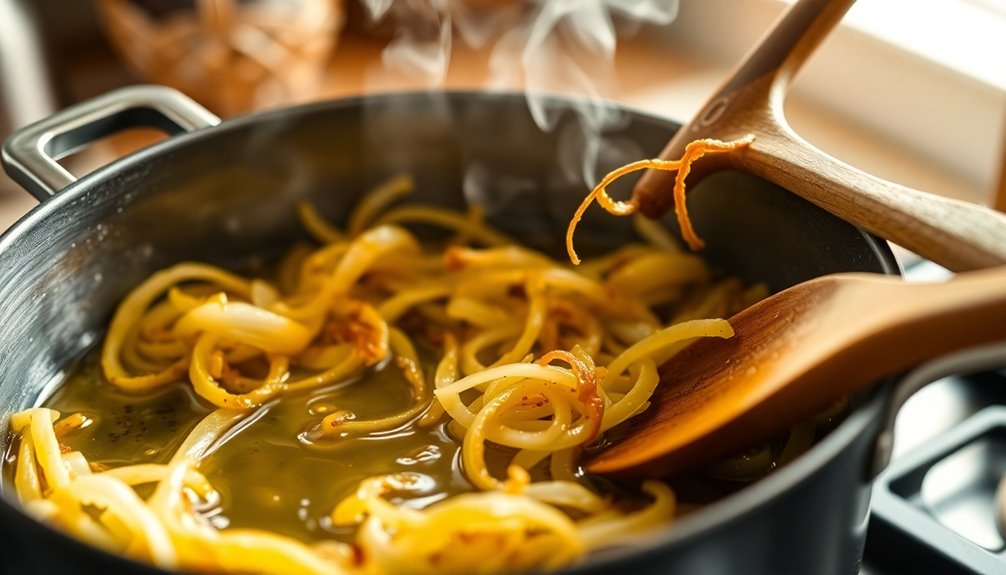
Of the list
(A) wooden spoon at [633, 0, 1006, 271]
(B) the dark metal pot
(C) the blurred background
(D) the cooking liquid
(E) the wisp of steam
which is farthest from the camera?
(C) the blurred background

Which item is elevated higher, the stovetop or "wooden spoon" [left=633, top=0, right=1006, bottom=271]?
"wooden spoon" [left=633, top=0, right=1006, bottom=271]

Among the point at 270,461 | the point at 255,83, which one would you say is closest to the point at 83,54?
the point at 255,83

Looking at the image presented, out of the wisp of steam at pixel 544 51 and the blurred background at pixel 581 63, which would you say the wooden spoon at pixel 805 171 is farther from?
the blurred background at pixel 581 63

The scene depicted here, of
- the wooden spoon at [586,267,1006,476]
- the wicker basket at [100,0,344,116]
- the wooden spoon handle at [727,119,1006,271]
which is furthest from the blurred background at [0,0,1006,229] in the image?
the wooden spoon at [586,267,1006,476]

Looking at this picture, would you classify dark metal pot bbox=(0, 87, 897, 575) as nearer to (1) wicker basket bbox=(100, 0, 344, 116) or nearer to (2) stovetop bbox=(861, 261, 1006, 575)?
(2) stovetop bbox=(861, 261, 1006, 575)

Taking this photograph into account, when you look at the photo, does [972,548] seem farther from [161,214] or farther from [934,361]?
[161,214]

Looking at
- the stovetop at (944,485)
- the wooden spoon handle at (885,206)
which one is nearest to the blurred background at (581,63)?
the stovetop at (944,485)

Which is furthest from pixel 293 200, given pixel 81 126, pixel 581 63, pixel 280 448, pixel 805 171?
pixel 805 171
